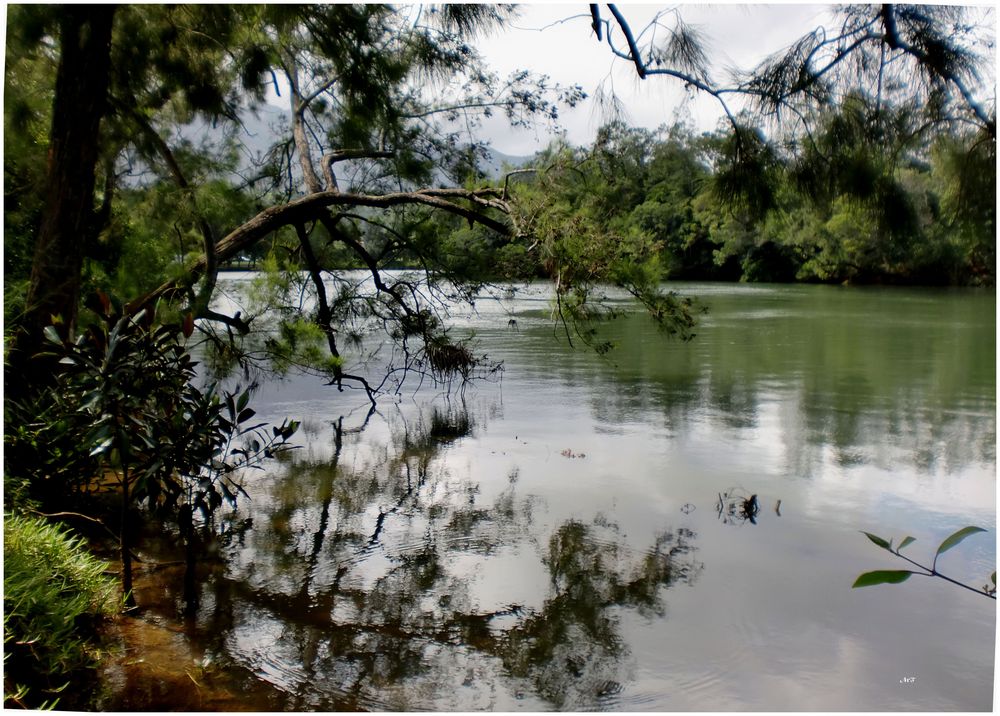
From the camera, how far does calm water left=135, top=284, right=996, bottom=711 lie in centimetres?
208

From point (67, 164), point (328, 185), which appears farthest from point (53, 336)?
point (328, 185)

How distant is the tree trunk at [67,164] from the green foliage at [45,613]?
0.67 meters

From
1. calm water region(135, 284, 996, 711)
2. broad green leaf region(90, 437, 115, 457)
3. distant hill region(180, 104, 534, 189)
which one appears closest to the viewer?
broad green leaf region(90, 437, 115, 457)

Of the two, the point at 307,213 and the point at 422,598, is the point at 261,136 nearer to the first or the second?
the point at 307,213

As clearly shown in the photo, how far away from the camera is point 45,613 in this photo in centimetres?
182

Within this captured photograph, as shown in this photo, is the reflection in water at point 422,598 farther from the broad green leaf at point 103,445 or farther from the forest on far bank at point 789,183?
the forest on far bank at point 789,183

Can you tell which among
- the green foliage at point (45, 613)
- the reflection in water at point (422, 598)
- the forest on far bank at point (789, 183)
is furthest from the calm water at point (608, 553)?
the forest on far bank at point (789, 183)

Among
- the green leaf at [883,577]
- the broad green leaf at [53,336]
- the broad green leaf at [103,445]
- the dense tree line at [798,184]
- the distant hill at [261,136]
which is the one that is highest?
the distant hill at [261,136]

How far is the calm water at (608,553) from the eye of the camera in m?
2.08

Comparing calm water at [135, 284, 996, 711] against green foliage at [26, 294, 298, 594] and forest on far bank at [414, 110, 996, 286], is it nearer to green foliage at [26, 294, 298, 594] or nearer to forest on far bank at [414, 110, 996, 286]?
green foliage at [26, 294, 298, 594]

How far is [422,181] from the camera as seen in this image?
4387 mm

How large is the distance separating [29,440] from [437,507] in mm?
1555

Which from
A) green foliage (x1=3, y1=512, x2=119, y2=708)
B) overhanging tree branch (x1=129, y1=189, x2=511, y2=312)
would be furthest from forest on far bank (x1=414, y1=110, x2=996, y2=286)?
green foliage (x1=3, y1=512, x2=119, y2=708)

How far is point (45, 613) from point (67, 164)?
4.63ft
